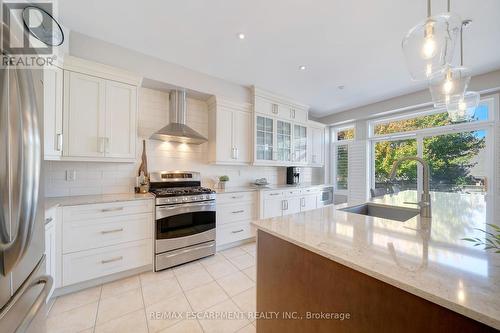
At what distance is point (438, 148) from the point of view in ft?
11.6

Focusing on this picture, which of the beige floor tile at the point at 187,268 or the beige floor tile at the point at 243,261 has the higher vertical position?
the beige floor tile at the point at 187,268

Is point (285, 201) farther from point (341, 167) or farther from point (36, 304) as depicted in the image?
point (36, 304)

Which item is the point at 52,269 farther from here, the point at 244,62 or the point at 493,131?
the point at 493,131

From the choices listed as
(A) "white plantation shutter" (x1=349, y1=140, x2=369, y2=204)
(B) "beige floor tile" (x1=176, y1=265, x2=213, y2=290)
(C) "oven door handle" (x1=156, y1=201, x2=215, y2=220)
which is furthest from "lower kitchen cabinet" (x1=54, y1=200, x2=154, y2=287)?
(A) "white plantation shutter" (x1=349, y1=140, x2=369, y2=204)

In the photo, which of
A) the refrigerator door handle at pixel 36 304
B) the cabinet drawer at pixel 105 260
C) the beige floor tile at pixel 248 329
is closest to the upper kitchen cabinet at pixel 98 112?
the cabinet drawer at pixel 105 260

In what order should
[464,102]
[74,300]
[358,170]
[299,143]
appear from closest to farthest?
[74,300], [464,102], [299,143], [358,170]

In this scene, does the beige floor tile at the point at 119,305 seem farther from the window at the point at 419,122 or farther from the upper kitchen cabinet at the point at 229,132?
the window at the point at 419,122

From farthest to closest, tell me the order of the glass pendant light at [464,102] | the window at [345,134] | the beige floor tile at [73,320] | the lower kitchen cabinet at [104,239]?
the window at [345,134] → the glass pendant light at [464,102] → the lower kitchen cabinet at [104,239] → the beige floor tile at [73,320]

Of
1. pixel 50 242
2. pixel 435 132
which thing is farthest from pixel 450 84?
pixel 50 242

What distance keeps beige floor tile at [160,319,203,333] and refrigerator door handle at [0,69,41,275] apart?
1.32 m

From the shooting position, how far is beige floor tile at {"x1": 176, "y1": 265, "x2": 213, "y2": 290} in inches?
82.6

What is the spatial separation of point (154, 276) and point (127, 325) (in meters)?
0.71

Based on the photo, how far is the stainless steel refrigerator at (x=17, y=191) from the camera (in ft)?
1.97

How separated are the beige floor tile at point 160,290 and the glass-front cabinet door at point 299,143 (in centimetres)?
316
